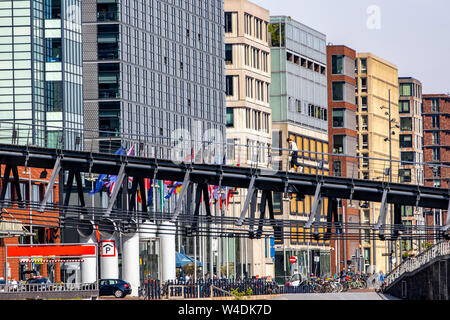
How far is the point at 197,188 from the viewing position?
7944 centimetres

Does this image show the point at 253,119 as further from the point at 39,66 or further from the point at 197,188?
the point at 197,188

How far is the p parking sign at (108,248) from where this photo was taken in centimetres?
8756

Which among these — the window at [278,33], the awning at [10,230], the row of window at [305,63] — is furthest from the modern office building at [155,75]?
the awning at [10,230]

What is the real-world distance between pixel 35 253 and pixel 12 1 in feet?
189

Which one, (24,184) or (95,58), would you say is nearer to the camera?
(24,184)

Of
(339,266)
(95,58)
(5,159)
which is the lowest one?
(339,266)

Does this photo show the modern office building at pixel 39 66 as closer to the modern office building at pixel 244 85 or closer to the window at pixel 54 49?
the window at pixel 54 49

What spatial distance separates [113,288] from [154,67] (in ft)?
→ 193

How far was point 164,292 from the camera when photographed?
86188 mm

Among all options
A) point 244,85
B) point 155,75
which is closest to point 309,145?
point 244,85

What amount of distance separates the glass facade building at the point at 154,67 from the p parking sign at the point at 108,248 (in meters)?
33.1

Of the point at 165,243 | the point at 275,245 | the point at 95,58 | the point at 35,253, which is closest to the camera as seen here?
the point at 35,253

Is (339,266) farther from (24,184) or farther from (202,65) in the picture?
(24,184)
